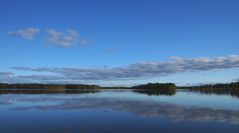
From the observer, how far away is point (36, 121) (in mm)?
19000

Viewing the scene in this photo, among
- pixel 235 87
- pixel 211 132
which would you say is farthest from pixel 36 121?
pixel 235 87

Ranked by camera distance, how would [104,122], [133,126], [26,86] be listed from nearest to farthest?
[133,126] → [104,122] → [26,86]

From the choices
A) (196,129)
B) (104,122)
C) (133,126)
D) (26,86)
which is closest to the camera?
(196,129)

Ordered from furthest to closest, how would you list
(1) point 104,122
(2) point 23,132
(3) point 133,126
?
(1) point 104,122 → (3) point 133,126 → (2) point 23,132

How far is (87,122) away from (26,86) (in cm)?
17181

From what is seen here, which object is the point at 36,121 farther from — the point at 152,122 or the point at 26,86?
the point at 26,86

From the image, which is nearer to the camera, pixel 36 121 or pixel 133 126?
pixel 133 126

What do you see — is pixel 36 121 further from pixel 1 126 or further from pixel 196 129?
pixel 196 129

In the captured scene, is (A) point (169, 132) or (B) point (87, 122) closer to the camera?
(A) point (169, 132)

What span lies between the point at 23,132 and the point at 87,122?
4.86 metres

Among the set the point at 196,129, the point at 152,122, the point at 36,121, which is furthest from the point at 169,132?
the point at 36,121

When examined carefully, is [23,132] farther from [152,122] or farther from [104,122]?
[152,122]

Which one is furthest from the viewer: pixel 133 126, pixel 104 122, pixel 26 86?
pixel 26 86

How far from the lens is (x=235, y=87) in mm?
188250
